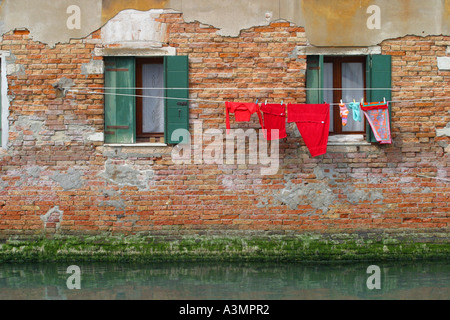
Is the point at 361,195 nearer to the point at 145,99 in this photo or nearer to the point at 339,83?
the point at 339,83

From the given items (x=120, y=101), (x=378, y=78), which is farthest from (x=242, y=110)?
(x=378, y=78)

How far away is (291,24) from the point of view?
734 cm

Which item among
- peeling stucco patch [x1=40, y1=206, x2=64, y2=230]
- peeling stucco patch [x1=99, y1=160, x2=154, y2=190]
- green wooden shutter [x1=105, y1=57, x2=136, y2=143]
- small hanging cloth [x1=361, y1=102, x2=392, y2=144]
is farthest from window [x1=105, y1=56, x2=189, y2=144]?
small hanging cloth [x1=361, y1=102, x2=392, y2=144]

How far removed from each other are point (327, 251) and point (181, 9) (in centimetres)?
393

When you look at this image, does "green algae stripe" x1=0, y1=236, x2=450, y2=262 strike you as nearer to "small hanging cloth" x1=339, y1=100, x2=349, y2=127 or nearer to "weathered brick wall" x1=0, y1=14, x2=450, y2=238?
"weathered brick wall" x1=0, y1=14, x2=450, y2=238

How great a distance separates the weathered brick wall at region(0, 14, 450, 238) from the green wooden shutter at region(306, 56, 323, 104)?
157 mm

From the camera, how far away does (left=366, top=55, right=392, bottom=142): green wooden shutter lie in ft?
24.0

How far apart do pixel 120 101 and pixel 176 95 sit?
0.81 m

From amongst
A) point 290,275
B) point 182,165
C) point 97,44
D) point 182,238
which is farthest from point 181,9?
point 290,275

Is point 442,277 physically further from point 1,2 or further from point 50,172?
point 1,2

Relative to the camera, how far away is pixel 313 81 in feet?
24.5

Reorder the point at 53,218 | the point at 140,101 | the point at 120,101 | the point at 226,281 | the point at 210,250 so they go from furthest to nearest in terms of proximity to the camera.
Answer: the point at 140,101, the point at 120,101, the point at 53,218, the point at 210,250, the point at 226,281

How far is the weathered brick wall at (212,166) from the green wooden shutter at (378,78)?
160mm

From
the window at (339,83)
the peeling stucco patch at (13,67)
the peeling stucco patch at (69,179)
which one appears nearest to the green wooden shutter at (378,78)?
the window at (339,83)
